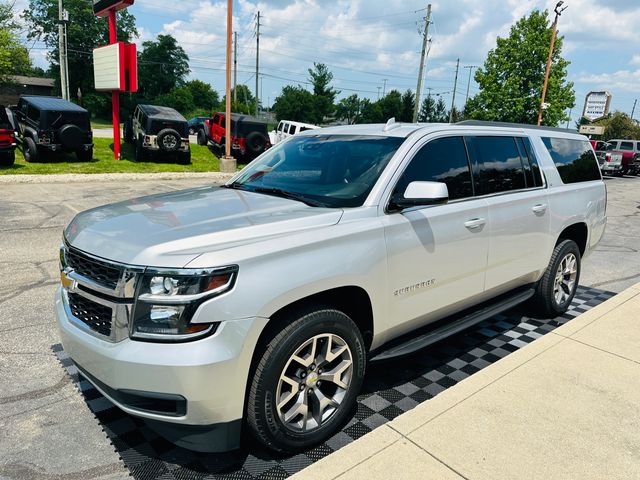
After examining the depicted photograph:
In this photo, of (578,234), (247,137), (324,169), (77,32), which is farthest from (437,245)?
(77,32)

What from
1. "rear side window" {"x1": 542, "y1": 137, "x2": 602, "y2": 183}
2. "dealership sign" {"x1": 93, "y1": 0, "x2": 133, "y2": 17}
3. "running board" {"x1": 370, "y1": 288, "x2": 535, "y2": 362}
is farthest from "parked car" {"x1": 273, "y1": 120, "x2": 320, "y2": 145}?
"running board" {"x1": 370, "y1": 288, "x2": 535, "y2": 362}

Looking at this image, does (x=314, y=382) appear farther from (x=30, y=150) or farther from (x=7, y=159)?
(x=30, y=150)

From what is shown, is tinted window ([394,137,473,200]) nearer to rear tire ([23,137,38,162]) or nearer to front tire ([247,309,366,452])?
front tire ([247,309,366,452])

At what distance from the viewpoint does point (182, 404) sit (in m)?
2.23

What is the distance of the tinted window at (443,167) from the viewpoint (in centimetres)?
328

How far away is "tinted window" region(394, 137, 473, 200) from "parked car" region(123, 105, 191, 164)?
16.4 metres

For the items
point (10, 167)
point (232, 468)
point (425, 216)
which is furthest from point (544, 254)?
point (10, 167)

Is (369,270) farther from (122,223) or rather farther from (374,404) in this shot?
(122,223)

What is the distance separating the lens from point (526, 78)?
42688 millimetres

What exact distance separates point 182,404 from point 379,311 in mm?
1298

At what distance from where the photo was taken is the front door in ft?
10.1

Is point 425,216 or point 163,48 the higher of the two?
point 163,48

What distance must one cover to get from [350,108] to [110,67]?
91.4 metres

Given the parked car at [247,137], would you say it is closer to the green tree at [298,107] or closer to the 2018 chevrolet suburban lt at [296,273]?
the 2018 chevrolet suburban lt at [296,273]
